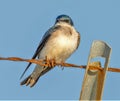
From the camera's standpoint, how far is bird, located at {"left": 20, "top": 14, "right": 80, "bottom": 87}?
28.7 feet

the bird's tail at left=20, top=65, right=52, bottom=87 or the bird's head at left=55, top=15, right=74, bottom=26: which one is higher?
the bird's head at left=55, top=15, right=74, bottom=26

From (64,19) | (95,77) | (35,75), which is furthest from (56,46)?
(95,77)

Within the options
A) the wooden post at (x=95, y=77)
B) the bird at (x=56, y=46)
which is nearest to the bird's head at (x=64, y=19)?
the bird at (x=56, y=46)

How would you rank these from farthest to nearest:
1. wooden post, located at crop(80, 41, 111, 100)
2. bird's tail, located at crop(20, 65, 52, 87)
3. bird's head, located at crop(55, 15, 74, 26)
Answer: bird's head, located at crop(55, 15, 74, 26) < bird's tail, located at crop(20, 65, 52, 87) < wooden post, located at crop(80, 41, 111, 100)

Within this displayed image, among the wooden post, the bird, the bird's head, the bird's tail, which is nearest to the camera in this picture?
the wooden post

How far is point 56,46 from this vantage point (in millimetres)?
8828

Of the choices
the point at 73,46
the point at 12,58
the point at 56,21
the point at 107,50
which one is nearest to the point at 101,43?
the point at 107,50

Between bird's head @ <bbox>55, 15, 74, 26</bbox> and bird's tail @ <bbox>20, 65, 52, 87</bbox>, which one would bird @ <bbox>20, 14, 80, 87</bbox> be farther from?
bird's head @ <bbox>55, 15, 74, 26</bbox>

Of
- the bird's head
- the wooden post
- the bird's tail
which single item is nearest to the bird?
the bird's tail

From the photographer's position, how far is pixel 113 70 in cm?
410

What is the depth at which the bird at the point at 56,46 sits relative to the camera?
345 inches

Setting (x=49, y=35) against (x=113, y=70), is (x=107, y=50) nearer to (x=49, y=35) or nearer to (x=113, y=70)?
(x=113, y=70)

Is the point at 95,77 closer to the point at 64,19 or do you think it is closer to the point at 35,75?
the point at 35,75

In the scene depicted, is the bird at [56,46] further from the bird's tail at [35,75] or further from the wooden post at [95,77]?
the wooden post at [95,77]
